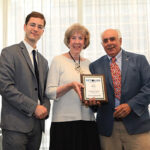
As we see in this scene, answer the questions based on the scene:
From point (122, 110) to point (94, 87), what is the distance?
0.32 meters

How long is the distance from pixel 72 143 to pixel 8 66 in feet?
2.85

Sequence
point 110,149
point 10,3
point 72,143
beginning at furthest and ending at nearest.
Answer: point 10,3
point 110,149
point 72,143

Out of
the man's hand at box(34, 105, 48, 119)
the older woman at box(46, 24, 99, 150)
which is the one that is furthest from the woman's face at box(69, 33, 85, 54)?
the man's hand at box(34, 105, 48, 119)

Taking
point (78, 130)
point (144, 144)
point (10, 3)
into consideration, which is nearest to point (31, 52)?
point (78, 130)

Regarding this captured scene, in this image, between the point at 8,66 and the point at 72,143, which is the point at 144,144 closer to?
the point at 72,143

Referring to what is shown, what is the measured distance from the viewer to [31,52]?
A: 2100 millimetres

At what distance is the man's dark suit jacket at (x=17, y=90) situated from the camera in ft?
5.84

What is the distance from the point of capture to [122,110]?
1960mm

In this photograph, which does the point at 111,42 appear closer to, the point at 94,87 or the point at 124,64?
the point at 124,64

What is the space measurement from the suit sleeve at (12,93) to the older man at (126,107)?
0.73 meters

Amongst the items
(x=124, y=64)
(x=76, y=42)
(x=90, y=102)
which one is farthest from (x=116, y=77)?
(x=76, y=42)

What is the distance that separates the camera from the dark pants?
5.79 feet

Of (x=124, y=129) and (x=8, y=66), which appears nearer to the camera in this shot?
(x=8, y=66)

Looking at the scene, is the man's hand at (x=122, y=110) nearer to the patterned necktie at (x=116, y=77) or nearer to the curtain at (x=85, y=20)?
the patterned necktie at (x=116, y=77)
